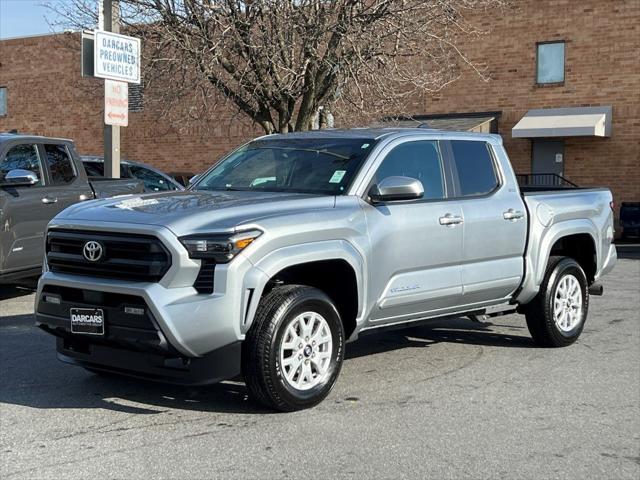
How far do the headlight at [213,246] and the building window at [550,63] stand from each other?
21078 millimetres

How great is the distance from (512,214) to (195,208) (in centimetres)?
309

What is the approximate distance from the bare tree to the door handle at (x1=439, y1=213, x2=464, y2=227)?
7894 mm

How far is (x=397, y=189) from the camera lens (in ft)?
20.1

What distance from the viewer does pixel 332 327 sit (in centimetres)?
591

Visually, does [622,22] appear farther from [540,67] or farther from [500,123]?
[500,123]

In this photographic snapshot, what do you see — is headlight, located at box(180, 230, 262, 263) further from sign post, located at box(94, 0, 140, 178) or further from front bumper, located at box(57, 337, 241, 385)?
sign post, located at box(94, 0, 140, 178)

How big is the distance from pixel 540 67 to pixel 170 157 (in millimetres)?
14149

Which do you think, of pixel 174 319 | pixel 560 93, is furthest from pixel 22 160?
pixel 560 93

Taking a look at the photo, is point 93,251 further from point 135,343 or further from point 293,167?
point 293,167

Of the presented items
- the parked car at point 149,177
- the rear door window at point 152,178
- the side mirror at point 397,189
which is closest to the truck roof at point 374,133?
the side mirror at point 397,189

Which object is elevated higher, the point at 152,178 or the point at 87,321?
the point at 152,178

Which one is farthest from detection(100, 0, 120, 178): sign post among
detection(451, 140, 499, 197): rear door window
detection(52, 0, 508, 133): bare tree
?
detection(451, 140, 499, 197): rear door window

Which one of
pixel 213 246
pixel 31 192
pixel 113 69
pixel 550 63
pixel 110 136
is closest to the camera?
pixel 213 246

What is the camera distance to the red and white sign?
39.3ft
